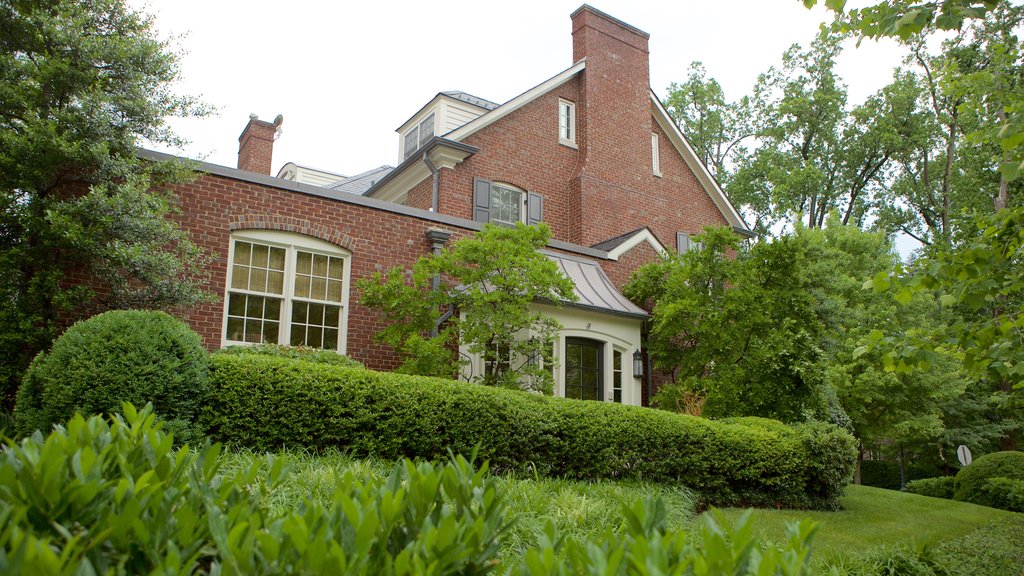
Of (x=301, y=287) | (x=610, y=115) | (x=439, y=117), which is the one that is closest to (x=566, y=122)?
(x=610, y=115)

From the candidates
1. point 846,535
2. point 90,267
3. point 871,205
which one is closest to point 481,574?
point 846,535

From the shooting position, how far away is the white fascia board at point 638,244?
16172mm

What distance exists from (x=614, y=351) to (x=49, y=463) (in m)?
13.3

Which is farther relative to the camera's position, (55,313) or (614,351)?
(614,351)

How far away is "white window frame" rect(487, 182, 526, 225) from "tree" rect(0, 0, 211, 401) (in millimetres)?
8978

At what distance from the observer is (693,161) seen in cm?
2188

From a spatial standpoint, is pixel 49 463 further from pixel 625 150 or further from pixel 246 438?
pixel 625 150

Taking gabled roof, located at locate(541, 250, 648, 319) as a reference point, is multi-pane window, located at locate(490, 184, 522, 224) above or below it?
above

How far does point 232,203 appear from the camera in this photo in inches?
429

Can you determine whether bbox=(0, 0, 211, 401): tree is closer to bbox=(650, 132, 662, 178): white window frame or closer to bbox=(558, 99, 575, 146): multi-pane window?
bbox=(558, 99, 575, 146): multi-pane window

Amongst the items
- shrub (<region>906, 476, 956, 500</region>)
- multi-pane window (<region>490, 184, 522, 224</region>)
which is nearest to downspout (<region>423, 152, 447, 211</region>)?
multi-pane window (<region>490, 184, 522, 224</region>)

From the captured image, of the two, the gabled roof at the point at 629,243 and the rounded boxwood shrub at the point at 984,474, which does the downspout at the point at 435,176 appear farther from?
the rounded boxwood shrub at the point at 984,474

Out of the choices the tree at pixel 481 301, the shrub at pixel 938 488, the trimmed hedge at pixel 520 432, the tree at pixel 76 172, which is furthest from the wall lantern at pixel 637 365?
the tree at pixel 76 172

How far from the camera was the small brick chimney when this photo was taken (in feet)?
77.0
